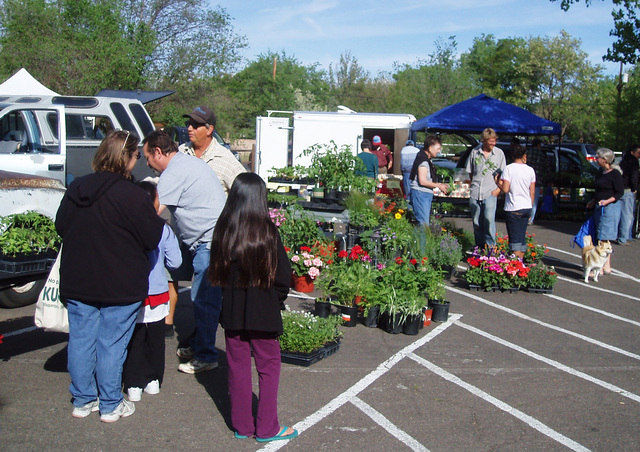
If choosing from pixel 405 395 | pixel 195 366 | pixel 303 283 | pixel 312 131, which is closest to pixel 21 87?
pixel 312 131

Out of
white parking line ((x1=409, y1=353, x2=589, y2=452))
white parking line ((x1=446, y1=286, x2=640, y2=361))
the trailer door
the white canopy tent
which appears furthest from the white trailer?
white parking line ((x1=409, y1=353, x2=589, y2=452))

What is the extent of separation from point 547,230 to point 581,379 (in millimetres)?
9453

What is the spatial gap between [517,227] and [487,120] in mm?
7904

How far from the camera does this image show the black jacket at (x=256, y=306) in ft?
12.5

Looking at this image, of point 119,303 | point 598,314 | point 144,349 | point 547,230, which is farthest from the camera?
point 547,230

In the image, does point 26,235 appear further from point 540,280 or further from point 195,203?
point 540,280

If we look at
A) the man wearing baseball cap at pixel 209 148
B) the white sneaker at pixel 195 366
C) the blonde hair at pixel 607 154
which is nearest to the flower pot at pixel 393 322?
the white sneaker at pixel 195 366

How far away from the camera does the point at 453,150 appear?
32.9 m

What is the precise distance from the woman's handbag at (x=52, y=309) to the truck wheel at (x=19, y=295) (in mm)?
2696

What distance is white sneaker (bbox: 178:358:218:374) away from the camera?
17.1 ft

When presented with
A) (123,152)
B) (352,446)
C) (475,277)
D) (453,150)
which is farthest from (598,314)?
(453,150)

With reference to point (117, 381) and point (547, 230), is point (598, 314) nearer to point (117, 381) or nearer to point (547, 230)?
point (117, 381)

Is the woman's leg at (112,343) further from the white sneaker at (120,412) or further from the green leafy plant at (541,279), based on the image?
the green leafy plant at (541,279)

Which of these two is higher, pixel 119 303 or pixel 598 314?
pixel 119 303
